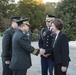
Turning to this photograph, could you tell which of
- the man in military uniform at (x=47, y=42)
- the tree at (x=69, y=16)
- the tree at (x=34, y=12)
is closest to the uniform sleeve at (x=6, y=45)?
the man in military uniform at (x=47, y=42)

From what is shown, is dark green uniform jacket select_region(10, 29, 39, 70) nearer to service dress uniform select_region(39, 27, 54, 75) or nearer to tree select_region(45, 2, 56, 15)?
service dress uniform select_region(39, 27, 54, 75)

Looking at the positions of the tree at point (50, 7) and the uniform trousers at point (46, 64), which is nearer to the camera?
the uniform trousers at point (46, 64)

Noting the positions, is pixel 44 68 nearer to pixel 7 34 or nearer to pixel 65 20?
pixel 7 34

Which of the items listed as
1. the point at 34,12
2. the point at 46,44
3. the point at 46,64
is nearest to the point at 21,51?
the point at 46,44

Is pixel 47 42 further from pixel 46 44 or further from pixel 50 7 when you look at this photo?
pixel 50 7

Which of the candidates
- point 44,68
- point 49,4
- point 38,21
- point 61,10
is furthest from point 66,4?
point 49,4

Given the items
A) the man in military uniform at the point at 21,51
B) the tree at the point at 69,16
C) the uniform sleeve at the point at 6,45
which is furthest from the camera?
the tree at the point at 69,16

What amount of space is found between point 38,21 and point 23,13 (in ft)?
9.59

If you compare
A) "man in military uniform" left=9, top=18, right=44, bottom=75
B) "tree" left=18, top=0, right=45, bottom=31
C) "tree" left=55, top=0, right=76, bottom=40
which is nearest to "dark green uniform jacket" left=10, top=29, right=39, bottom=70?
"man in military uniform" left=9, top=18, right=44, bottom=75

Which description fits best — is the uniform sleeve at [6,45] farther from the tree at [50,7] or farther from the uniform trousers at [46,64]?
the tree at [50,7]

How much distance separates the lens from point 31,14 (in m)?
46.8

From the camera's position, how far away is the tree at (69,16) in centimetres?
2806

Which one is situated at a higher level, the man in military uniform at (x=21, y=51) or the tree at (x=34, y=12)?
the man in military uniform at (x=21, y=51)

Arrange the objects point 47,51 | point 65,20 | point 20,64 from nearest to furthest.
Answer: point 20,64, point 47,51, point 65,20
